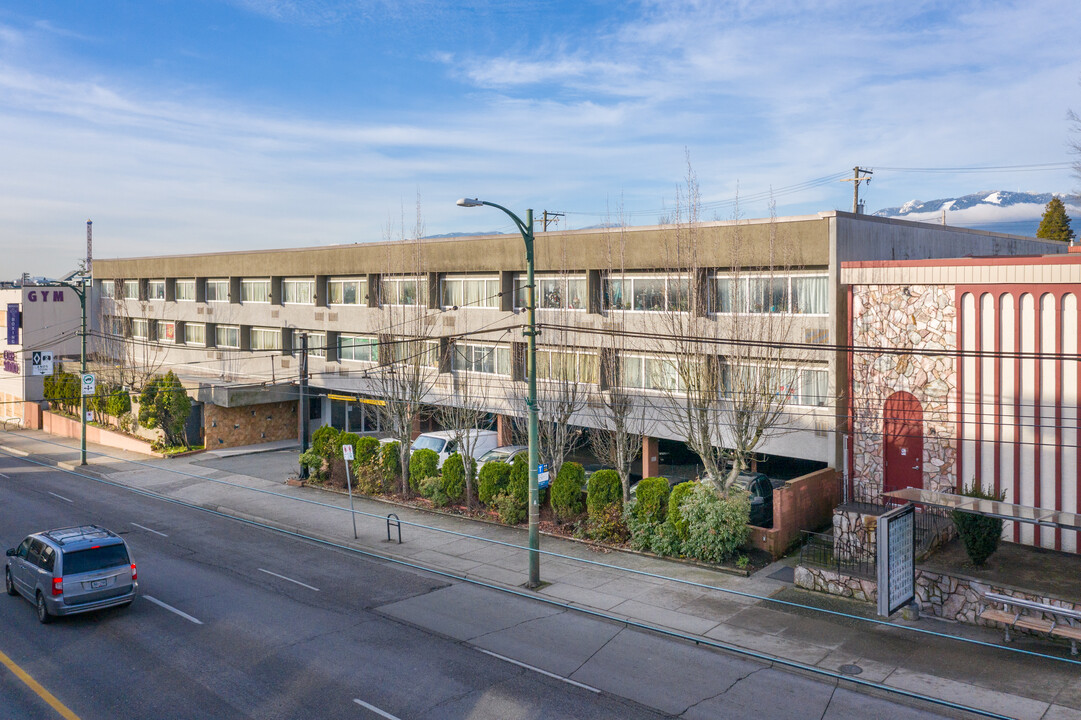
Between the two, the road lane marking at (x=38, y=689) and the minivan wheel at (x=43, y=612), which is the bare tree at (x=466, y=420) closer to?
the minivan wheel at (x=43, y=612)

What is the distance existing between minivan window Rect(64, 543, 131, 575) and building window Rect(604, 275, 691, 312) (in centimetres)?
1652

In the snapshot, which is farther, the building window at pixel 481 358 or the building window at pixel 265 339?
the building window at pixel 265 339

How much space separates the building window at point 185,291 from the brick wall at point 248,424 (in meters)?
12.4

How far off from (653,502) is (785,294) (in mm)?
7704

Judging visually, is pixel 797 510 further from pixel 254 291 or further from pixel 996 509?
pixel 254 291

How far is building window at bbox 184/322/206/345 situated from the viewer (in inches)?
2060

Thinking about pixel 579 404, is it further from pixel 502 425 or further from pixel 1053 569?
pixel 1053 569

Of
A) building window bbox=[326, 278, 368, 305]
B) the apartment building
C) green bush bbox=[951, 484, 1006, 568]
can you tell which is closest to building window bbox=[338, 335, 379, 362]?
the apartment building

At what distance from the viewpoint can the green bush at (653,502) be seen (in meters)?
22.2

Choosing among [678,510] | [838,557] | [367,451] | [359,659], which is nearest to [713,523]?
[678,510]

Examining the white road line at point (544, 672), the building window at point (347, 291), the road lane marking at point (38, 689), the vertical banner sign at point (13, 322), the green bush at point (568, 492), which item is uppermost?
the building window at point (347, 291)

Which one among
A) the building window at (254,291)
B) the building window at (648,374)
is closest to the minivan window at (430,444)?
the building window at (648,374)

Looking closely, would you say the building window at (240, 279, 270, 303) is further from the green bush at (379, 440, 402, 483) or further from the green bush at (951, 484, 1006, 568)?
the green bush at (951, 484, 1006, 568)

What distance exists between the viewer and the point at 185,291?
5359cm
